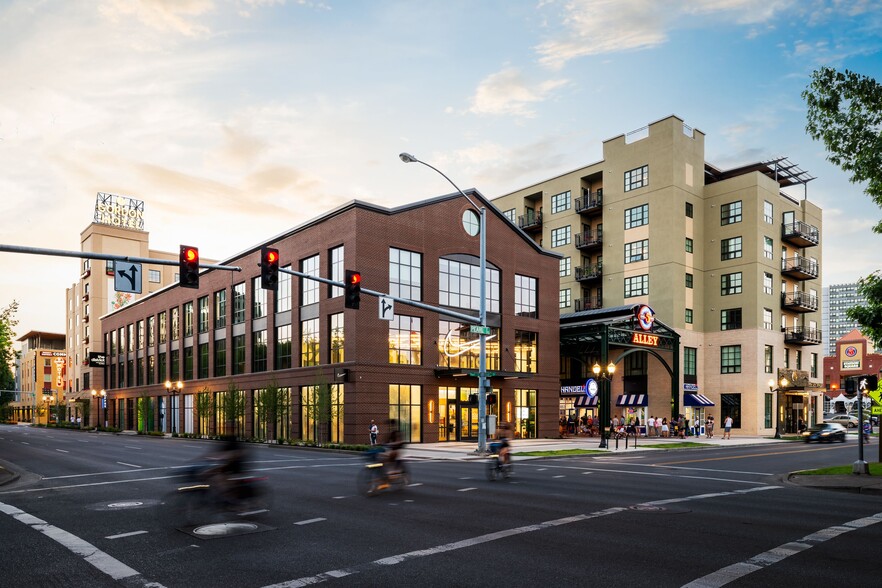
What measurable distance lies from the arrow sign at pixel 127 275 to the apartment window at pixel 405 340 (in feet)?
73.8

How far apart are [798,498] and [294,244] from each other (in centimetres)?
3540

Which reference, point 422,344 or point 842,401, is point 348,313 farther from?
point 842,401

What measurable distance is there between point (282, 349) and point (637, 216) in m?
34.9

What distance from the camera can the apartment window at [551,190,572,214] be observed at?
69500 mm

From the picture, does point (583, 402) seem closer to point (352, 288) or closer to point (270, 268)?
point (352, 288)

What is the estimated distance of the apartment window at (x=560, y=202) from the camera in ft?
228

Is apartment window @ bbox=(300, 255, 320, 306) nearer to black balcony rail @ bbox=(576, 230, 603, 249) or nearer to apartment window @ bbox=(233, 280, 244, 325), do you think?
apartment window @ bbox=(233, 280, 244, 325)

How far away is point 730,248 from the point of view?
62.4 metres

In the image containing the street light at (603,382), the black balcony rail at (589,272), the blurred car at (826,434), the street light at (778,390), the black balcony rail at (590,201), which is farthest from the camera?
the black balcony rail at (589,272)

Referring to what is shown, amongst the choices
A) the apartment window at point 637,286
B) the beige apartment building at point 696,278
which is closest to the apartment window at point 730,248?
the beige apartment building at point 696,278

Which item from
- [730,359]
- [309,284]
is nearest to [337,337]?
[309,284]

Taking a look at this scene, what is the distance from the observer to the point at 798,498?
55.7 feet

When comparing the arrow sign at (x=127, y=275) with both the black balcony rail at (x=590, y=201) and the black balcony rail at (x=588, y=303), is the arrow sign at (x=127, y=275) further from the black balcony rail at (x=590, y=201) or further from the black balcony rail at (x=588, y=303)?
the black balcony rail at (x=588, y=303)

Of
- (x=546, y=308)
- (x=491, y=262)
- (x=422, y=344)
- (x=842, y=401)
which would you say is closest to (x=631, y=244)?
(x=546, y=308)
